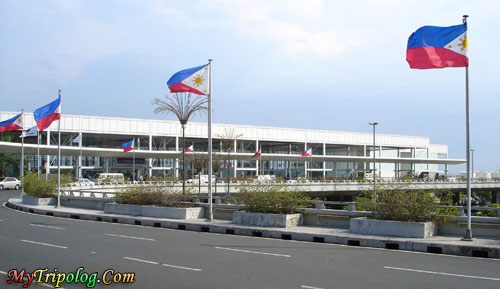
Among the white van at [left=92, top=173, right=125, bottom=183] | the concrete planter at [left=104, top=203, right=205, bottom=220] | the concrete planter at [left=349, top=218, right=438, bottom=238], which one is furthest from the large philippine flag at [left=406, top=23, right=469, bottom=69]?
the white van at [left=92, top=173, right=125, bottom=183]

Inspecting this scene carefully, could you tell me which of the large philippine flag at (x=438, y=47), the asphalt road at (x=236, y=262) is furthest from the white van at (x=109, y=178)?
the large philippine flag at (x=438, y=47)

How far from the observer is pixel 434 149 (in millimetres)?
124188

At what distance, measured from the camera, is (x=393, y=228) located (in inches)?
622

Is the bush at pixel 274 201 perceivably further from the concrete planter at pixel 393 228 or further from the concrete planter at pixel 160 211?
the concrete planter at pixel 160 211

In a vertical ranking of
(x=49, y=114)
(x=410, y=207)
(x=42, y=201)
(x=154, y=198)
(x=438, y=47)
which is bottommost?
(x=42, y=201)

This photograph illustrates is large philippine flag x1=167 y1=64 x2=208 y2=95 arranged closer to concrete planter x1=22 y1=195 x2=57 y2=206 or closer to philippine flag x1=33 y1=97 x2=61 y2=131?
philippine flag x1=33 y1=97 x2=61 y2=131

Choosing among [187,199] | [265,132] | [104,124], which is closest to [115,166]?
[104,124]

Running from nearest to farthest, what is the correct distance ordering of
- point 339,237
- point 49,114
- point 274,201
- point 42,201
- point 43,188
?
point 339,237
point 274,201
point 49,114
point 42,201
point 43,188

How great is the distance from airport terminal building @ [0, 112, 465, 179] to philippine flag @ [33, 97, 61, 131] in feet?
84.0

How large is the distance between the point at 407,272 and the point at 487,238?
6.00 metres

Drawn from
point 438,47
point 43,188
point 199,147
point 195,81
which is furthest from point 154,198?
point 199,147

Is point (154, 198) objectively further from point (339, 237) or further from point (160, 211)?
point (339, 237)

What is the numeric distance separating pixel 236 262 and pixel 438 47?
948cm

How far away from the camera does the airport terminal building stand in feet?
230
